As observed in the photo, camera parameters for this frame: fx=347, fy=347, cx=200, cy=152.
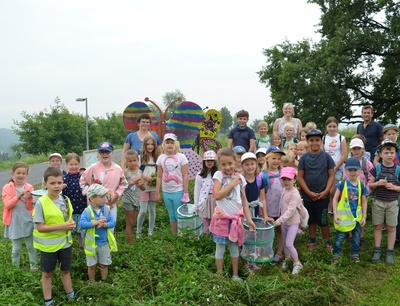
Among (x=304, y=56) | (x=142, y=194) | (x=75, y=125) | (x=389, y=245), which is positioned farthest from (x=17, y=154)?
(x=389, y=245)

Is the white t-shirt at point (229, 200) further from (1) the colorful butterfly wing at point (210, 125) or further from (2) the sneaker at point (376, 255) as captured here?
(1) the colorful butterfly wing at point (210, 125)

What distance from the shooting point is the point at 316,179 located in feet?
15.9

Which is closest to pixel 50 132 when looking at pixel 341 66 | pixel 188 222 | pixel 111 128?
pixel 111 128

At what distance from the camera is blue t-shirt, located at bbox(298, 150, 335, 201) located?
483 cm

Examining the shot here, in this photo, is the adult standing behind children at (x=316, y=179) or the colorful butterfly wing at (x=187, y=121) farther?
the colorful butterfly wing at (x=187, y=121)

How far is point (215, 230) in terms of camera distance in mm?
4164

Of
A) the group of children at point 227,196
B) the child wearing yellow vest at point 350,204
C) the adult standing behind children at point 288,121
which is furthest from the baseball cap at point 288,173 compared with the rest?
the adult standing behind children at point 288,121

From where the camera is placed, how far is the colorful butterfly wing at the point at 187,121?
8.44m

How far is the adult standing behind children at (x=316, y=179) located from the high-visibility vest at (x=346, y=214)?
0.26 metres

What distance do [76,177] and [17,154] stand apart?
40496 millimetres

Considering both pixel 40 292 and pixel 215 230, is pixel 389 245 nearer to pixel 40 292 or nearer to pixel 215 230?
pixel 215 230

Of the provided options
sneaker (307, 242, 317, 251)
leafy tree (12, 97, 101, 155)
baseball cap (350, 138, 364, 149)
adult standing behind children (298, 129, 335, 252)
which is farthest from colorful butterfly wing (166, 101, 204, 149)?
leafy tree (12, 97, 101, 155)

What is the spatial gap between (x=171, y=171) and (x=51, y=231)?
2.16m

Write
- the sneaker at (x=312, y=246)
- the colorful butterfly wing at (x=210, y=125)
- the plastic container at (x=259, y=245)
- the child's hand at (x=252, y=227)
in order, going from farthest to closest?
1. the colorful butterfly wing at (x=210, y=125)
2. the sneaker at (x=312, y=246)
3. the plastic container at (x=259, y=245)
4. the child's hand at (x=252, y=227)
